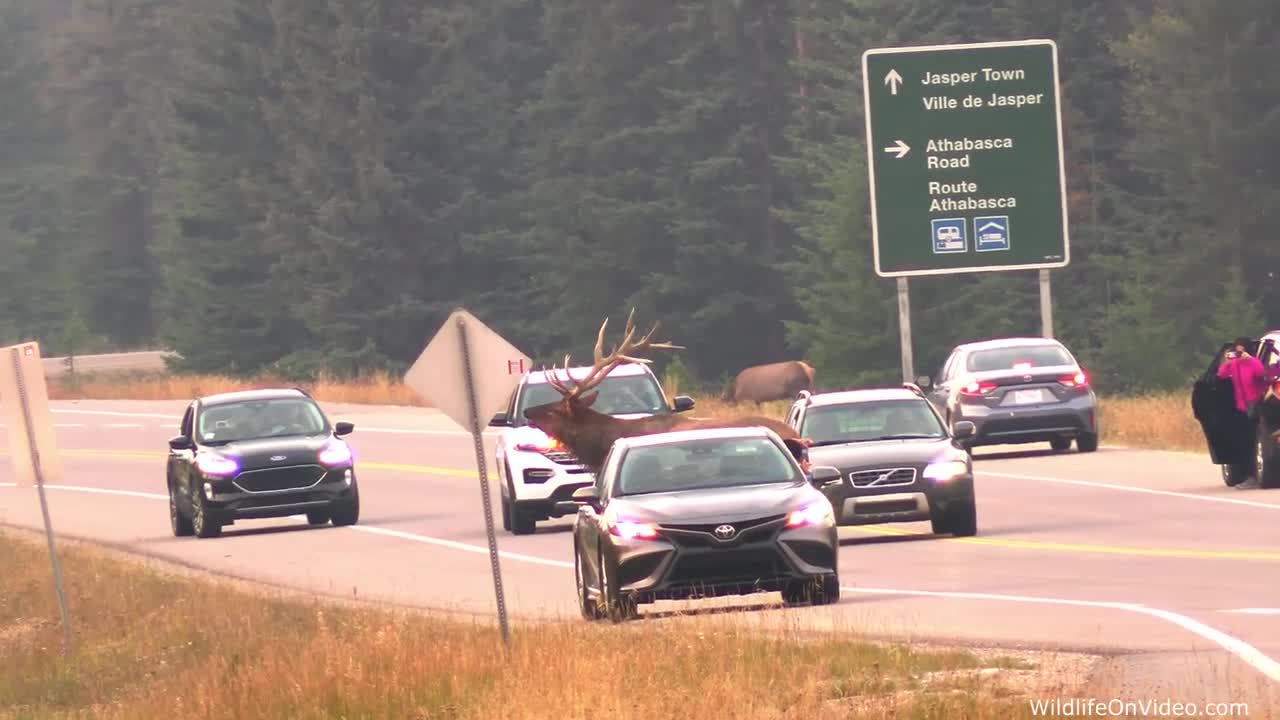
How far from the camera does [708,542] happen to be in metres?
17.5

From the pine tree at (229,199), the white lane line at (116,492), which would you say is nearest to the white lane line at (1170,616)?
the white lane line at (116,492)

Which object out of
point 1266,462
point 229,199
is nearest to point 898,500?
point 1266,462

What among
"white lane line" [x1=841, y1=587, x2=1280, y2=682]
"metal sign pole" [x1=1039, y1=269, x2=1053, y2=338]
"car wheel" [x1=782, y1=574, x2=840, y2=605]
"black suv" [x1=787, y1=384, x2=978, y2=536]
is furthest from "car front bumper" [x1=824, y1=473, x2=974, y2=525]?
"metal sign pole" [x1=1039, y1=269, x2=1053, y2=338]

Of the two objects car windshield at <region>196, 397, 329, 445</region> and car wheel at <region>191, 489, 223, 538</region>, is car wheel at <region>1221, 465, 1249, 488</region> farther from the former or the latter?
car wheel at <region>191, 489, 223, 538</region>

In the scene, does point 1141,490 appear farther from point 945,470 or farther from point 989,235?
point 989,235

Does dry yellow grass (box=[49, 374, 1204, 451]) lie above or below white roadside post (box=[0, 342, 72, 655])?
below

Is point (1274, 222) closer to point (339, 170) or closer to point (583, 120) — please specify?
point (583, 120)

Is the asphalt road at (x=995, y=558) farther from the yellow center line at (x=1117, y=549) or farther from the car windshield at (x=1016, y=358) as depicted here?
the car windshield at (x=1016, y=358)

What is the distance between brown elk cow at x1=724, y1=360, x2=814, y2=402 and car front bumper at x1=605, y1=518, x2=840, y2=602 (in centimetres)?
3716

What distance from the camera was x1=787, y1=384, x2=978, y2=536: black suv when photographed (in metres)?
24.5

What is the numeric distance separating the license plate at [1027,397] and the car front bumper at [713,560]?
1798 cm

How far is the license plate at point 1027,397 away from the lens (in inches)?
1391

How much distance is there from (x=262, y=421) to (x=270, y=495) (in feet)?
7.07

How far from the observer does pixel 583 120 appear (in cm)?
8344
